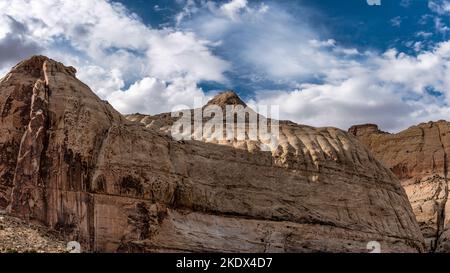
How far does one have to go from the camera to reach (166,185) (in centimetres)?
5362

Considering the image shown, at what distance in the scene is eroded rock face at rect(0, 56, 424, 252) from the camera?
1961 inches

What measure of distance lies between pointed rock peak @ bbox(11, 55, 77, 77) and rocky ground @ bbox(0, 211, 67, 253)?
11.1 meters

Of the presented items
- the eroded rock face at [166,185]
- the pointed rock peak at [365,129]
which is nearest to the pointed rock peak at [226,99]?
the eroded rock face at [166,185]

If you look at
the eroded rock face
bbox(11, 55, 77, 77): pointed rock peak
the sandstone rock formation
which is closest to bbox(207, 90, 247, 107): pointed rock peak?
the eroded rock face

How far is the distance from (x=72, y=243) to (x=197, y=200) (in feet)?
35.2

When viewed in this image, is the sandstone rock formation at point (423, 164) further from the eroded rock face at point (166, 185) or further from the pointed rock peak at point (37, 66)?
the pointed rock peak at point (37, 66)

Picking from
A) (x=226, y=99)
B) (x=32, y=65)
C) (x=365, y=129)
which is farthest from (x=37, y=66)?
(x=365, y=129)

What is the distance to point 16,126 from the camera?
169 ft

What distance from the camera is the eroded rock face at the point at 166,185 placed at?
49.8 m

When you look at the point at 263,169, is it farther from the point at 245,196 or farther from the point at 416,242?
the point at 416,242

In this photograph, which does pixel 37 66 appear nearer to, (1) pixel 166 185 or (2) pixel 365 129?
(1) pixel 166 185
